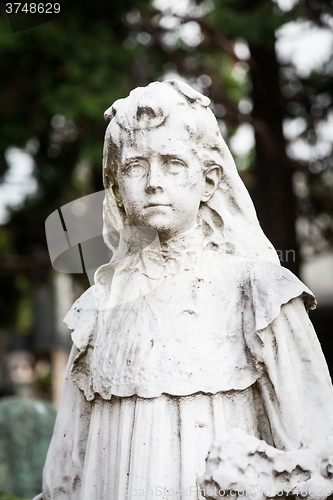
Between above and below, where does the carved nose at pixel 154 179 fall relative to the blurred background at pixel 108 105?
below

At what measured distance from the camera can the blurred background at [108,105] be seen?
Answer: 651 centimetres

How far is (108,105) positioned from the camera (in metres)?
6.43

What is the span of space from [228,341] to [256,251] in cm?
40

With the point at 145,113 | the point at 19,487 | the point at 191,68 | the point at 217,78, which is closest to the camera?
the point at 145,113

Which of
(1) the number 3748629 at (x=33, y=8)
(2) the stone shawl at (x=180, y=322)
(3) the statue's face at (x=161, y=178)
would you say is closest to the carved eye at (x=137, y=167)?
(3) the statue's face at (x=161, y=178)

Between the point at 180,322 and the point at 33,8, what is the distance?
501 cm

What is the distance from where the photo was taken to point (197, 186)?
95.3 inches

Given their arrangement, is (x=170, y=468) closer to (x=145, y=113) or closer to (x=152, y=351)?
(x=152, y=351)

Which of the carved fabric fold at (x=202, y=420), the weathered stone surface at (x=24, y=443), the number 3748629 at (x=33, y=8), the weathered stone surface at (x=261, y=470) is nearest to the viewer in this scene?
the weathered stone surface at (x=261, y=470)

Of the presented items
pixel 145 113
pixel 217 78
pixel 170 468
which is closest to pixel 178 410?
pixel 170 468

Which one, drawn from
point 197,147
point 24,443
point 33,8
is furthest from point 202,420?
point 33,8

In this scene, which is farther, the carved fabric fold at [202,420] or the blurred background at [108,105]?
the blurred background at [108,105]

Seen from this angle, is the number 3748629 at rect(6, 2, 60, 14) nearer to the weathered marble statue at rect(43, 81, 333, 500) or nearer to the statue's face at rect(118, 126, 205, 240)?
the weathered marble statue at rect(43, 81, 333, 500)

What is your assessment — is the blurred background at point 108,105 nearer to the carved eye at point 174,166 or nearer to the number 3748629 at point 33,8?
the number 3748629 at point 33,8
